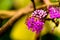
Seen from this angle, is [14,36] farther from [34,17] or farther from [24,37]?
[34,17]

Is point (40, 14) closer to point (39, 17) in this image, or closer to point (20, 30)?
point (39, 17)

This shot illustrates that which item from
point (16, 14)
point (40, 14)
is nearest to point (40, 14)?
point (40, 14)

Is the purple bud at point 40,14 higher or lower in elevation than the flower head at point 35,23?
higher

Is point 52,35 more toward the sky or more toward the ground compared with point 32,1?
more toward the ground

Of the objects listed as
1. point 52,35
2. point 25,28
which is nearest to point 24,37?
point 25,28

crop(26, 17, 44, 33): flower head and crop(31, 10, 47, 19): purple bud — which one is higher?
crop(31, 10, 47, 19): purple bud

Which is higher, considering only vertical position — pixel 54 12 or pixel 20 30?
pixel 54 12

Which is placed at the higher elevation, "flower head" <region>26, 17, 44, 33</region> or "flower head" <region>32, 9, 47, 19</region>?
"flower head" <region>32, 9, 47, 19</region>

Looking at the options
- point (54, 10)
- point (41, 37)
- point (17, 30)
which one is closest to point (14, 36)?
point (17, 30)
